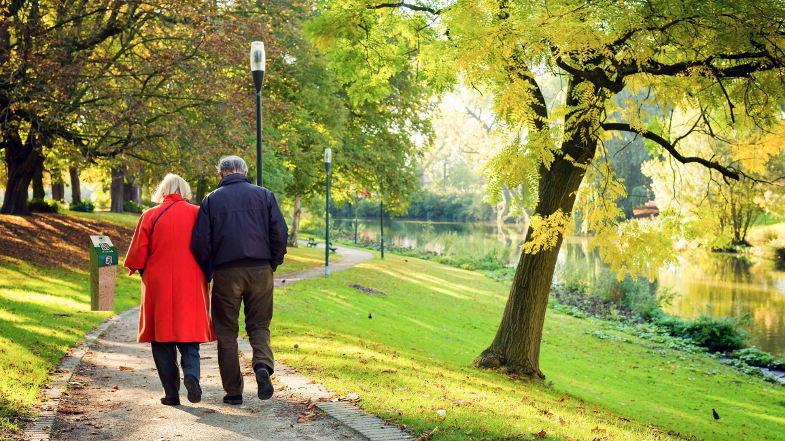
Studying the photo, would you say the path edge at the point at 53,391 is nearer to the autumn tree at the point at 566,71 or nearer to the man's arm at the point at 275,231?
the man's arm at the point at 275,231

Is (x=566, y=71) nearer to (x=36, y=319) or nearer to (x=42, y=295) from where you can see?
(x=36, y=319)

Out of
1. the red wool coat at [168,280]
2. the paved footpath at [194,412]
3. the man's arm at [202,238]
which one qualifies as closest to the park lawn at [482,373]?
the paved footpath at [194,412]

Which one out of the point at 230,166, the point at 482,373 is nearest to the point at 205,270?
the point at 230,166

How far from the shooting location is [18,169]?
66.1 ft

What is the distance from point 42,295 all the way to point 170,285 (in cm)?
825

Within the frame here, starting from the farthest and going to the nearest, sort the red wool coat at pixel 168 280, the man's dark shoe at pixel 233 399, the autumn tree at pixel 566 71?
the autumn tree at pixel 566 71
the man's dark shoe at pixel 233 399
the red wool coat at pixel 168 280

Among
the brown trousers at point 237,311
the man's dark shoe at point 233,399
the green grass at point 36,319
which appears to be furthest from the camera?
the green grass at point 36,319

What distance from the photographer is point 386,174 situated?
25.3 metres

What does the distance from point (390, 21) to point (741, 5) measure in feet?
16.5

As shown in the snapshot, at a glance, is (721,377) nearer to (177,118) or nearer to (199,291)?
(199,291)

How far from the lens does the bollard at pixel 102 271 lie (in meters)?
6.93

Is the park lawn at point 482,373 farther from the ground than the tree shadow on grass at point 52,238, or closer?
closer

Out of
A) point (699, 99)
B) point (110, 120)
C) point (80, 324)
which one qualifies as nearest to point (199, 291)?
point (80, 324)

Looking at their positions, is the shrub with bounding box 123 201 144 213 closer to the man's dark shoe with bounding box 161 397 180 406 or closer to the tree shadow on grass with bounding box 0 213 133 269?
the tree shadow on grass with bounding box 0 213 133 269
